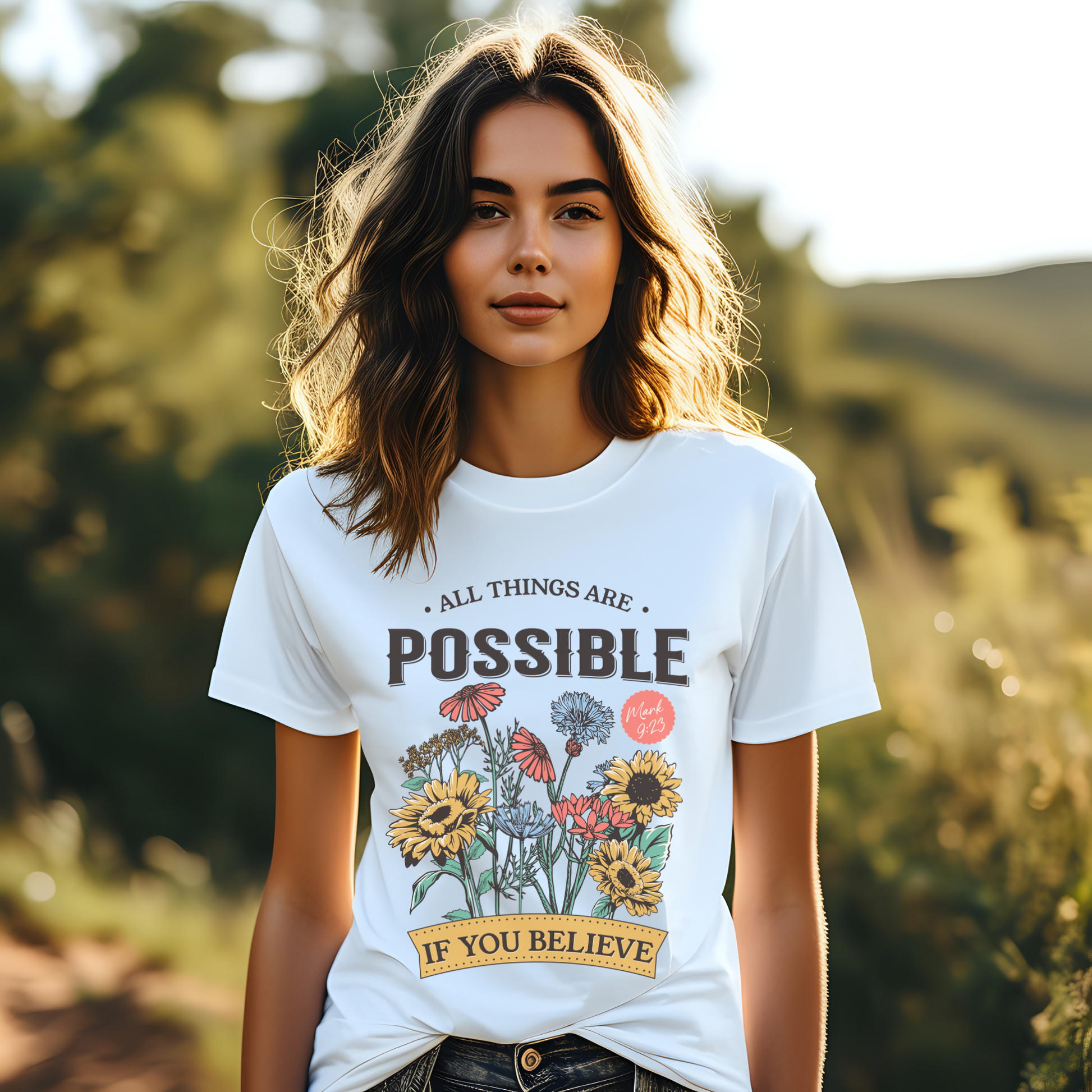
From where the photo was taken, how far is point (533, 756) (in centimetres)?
95

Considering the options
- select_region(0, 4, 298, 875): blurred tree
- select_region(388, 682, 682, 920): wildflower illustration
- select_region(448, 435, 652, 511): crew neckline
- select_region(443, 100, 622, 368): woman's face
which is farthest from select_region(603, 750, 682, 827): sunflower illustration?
select_region(0, 4, 298, 875): blurred tree

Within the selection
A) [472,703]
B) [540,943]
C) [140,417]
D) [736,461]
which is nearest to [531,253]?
[736,461]

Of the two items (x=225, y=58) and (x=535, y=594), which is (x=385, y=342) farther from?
(x=225, y=58)

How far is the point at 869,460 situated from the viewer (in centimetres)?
267

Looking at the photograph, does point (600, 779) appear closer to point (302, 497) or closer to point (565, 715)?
point (565, 715)

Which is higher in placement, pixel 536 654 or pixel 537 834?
pixel 536 654

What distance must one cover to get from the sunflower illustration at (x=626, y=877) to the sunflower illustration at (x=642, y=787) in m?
0.03

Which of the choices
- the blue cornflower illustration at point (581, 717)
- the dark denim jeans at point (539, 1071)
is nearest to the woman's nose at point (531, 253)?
the blue cornflower illustration at point (581, 717)

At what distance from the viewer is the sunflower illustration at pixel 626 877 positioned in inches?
36.3

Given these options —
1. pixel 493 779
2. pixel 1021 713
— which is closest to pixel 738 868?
pixel 493 779

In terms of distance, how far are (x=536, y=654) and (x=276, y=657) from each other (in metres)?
0.28

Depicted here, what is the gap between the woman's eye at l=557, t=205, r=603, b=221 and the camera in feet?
3.33

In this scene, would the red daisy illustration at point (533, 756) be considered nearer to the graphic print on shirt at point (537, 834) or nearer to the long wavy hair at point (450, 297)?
the graphic print on shirt at point (537, 834)

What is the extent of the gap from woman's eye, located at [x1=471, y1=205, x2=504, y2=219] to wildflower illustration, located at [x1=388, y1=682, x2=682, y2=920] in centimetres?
46
